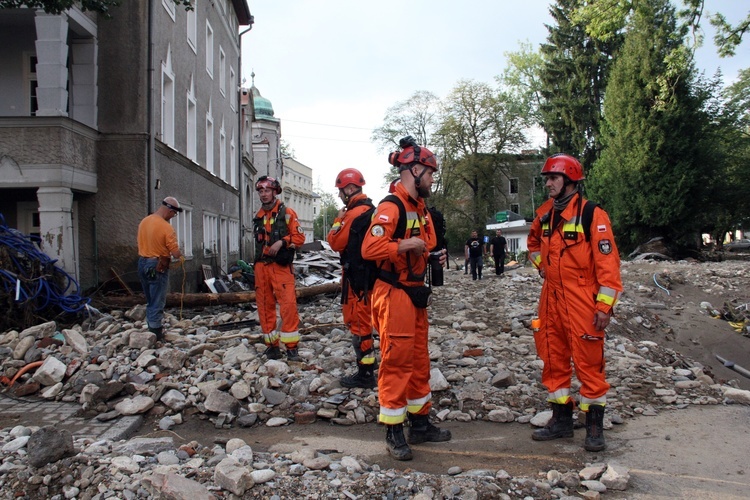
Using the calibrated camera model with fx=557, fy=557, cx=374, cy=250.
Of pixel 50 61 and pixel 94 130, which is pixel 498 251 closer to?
pixel 94 130

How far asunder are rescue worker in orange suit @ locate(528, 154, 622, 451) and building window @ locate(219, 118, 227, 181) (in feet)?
59.2

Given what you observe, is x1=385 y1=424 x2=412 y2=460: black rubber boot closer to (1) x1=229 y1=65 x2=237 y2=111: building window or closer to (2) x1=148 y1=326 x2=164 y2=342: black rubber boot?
(2) x1=148 y1=326 x2=164 y2=342: black rubber boot

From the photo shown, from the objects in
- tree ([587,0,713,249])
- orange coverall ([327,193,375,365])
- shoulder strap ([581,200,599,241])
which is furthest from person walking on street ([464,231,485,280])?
shoulder strap ([581,200,599,241])

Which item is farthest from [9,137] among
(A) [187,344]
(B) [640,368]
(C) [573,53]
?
(C) [573,53]

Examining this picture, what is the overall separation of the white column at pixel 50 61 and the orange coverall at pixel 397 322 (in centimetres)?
819

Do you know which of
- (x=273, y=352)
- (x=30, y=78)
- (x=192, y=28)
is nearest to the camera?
(x=273, y=352)

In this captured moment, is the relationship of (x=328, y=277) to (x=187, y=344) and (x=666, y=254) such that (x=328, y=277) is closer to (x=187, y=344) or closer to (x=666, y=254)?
(x=187, y=344)

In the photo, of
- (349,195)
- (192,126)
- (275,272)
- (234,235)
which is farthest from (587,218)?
(234,235)

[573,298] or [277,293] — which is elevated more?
[573,298]

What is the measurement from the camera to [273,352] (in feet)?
22.0

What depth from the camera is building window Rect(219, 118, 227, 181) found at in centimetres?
2092

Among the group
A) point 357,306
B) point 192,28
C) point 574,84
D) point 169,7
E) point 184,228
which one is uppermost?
point 574,84

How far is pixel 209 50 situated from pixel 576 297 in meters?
17.7

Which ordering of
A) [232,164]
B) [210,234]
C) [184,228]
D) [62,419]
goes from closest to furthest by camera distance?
1. [62,419]
2. [184,228]
3. [210,234]
4. [232,164]
